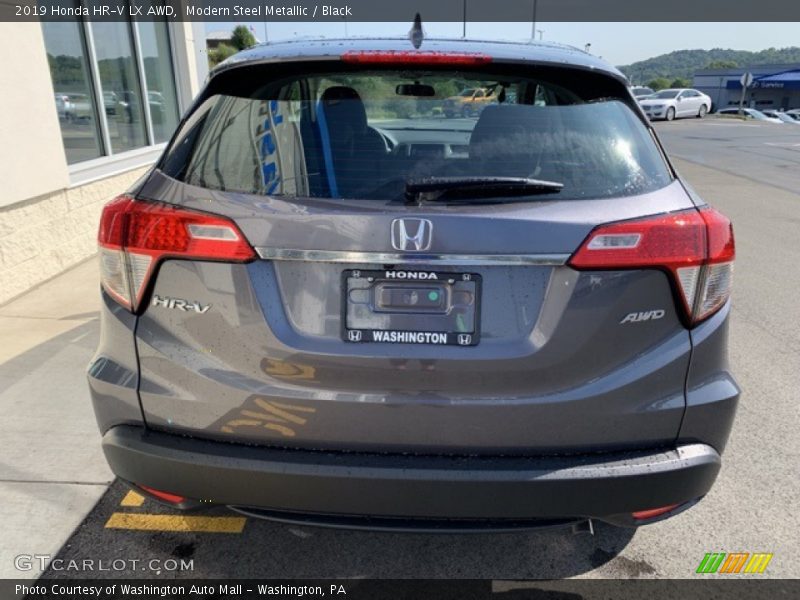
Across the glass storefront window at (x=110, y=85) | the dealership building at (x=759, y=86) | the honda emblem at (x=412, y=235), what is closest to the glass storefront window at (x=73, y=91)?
the glass storefront window at (x=110, y=85)

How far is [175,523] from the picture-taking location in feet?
8.39

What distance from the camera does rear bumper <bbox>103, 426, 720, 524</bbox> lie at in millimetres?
1754

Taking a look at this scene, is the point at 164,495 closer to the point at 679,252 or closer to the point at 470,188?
the point at 470,188

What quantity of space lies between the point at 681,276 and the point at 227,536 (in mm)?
1932

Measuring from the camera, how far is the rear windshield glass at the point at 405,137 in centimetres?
185

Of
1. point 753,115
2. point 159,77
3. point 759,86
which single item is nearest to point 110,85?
point 159,77

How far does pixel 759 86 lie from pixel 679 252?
9370cm

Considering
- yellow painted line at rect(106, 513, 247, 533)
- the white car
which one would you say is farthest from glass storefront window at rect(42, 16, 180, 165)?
the white car

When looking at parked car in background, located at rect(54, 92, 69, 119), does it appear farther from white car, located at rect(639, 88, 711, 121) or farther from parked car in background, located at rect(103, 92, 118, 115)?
white car, located at rect(639, 88, 711, 121)

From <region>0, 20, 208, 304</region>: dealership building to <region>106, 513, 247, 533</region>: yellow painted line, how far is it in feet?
10.1

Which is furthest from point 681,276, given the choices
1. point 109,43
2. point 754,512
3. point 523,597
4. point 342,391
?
point 109,43

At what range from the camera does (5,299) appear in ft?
15.8

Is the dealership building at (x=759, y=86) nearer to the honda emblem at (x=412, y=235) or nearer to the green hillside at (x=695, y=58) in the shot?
the green hillside at (x=695, y=58)

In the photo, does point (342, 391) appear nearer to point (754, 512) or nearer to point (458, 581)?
point (458, 581)
